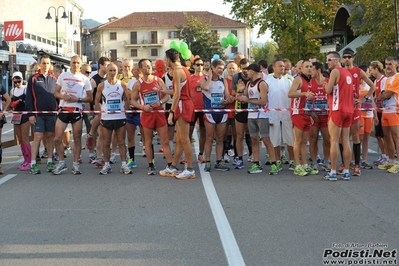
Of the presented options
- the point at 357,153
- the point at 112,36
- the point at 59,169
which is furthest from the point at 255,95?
the point at 112,36

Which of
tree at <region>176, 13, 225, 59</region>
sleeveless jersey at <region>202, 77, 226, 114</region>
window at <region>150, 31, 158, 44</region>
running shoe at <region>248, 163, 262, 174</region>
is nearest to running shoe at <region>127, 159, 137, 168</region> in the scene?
sleeveless jersey at <region>202, 77, 226, 114</region>

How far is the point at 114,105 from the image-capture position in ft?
38.8

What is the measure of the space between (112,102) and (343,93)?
4084 mm

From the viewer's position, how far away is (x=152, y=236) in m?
6.98

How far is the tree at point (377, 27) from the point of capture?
2898 centimetres

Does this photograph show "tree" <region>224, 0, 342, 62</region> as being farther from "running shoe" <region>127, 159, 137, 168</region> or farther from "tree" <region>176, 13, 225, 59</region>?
"tree" <region>176, 13, 225, 59</region>

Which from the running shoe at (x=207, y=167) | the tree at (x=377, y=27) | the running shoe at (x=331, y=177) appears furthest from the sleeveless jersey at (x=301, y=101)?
the tree at (x=377, y=27)

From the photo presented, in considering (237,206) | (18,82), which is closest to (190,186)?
(237,206)

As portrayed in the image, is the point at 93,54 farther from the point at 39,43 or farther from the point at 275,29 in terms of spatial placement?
the point at 275,29

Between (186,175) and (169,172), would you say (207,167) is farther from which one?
(186,175)

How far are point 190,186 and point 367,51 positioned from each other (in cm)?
2180

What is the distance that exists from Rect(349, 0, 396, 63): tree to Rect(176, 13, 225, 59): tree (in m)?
55.7

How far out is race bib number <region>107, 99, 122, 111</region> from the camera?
1178cm

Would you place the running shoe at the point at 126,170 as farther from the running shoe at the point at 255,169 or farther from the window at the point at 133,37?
the window at the point at 133,37
